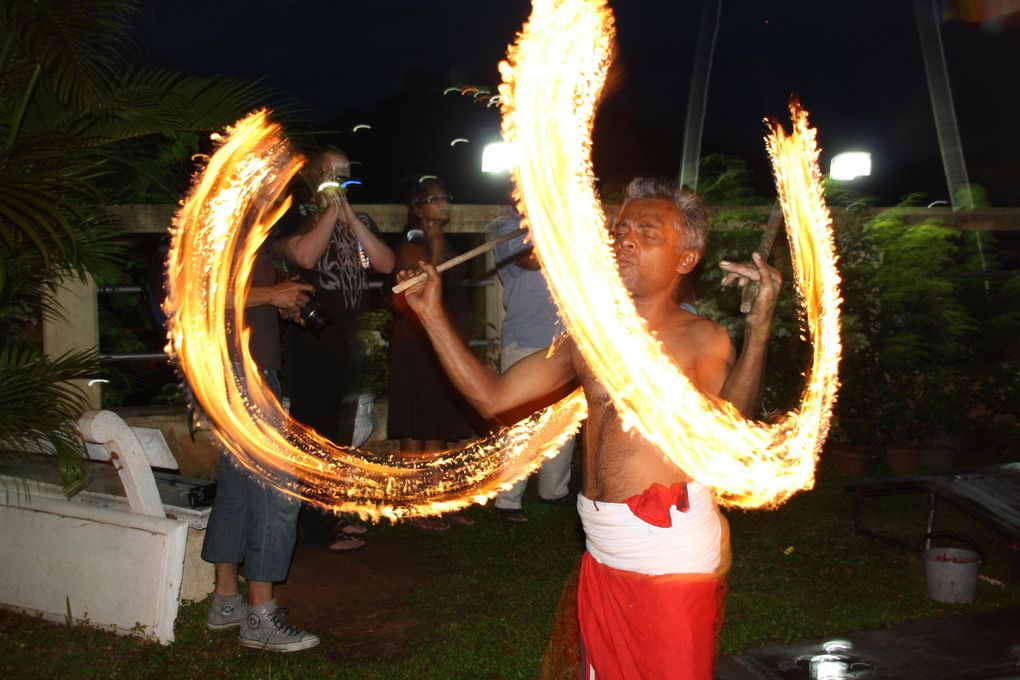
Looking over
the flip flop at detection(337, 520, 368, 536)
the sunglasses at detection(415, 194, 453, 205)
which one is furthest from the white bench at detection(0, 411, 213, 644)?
the sunglasses at detection(415, 194, 453, 205)

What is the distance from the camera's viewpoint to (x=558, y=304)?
10.9ft

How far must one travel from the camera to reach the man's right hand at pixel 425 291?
327cm

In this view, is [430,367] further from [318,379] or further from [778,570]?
[778,570]

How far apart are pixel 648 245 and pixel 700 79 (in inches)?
605

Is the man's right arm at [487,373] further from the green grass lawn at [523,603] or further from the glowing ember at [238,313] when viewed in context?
the green grass lawn at [523,603]

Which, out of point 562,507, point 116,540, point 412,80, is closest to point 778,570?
point 562,507

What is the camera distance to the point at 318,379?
5637mm

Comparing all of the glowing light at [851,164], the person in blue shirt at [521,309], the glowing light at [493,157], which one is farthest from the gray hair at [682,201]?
the glowing light at [851,164]

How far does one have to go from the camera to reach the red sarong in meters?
2.92

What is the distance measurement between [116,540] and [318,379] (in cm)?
136

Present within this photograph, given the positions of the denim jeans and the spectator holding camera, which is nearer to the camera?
the denim jeans

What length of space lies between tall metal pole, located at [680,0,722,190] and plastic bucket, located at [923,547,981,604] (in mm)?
11406

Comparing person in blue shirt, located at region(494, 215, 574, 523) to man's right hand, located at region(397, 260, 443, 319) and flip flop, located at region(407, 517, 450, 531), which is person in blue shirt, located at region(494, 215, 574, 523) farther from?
man's right hand, located at region(397, 260, 443, 319)

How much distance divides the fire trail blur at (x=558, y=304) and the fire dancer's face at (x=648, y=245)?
71 millimetres
